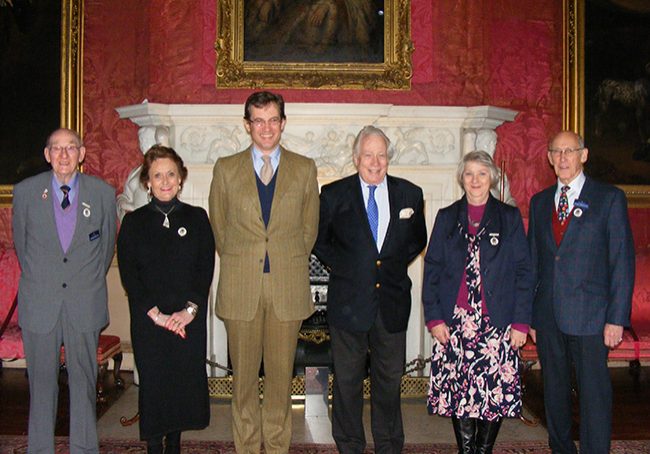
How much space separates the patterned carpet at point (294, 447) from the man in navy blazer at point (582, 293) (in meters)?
0.69

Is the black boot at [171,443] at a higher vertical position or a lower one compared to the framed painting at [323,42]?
lower

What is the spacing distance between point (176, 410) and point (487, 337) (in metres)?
1.43

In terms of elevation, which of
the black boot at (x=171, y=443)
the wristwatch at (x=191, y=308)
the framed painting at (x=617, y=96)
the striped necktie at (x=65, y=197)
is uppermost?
the framed painting at (x=617, y=96)

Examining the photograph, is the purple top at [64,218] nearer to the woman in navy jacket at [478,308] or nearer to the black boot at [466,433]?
the woman in navy jacket at [478,308]

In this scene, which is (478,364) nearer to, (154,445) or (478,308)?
(478,308)

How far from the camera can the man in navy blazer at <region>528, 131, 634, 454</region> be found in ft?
10.9

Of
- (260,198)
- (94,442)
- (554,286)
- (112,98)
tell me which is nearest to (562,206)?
(554,286)

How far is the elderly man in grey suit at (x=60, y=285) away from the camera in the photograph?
3320 millimetres

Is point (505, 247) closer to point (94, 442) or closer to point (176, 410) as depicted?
point (176, 410)

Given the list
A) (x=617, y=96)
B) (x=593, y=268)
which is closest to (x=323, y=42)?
(x=617, y=96)

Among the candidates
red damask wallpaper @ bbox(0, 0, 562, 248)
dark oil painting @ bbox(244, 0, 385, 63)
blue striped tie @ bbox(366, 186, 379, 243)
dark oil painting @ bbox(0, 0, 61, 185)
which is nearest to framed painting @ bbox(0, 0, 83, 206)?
dark oil painting @ bbox(0, 0, 61, 185)

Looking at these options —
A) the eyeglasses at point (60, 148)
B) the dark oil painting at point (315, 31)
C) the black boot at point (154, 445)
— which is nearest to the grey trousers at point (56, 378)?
the black boot at point (154, 445)

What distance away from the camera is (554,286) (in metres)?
3.41

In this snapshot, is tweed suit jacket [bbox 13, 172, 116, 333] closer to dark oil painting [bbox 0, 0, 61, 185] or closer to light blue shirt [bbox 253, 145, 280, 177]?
light blue shirt [bbox 253, 145, 280, 177]
